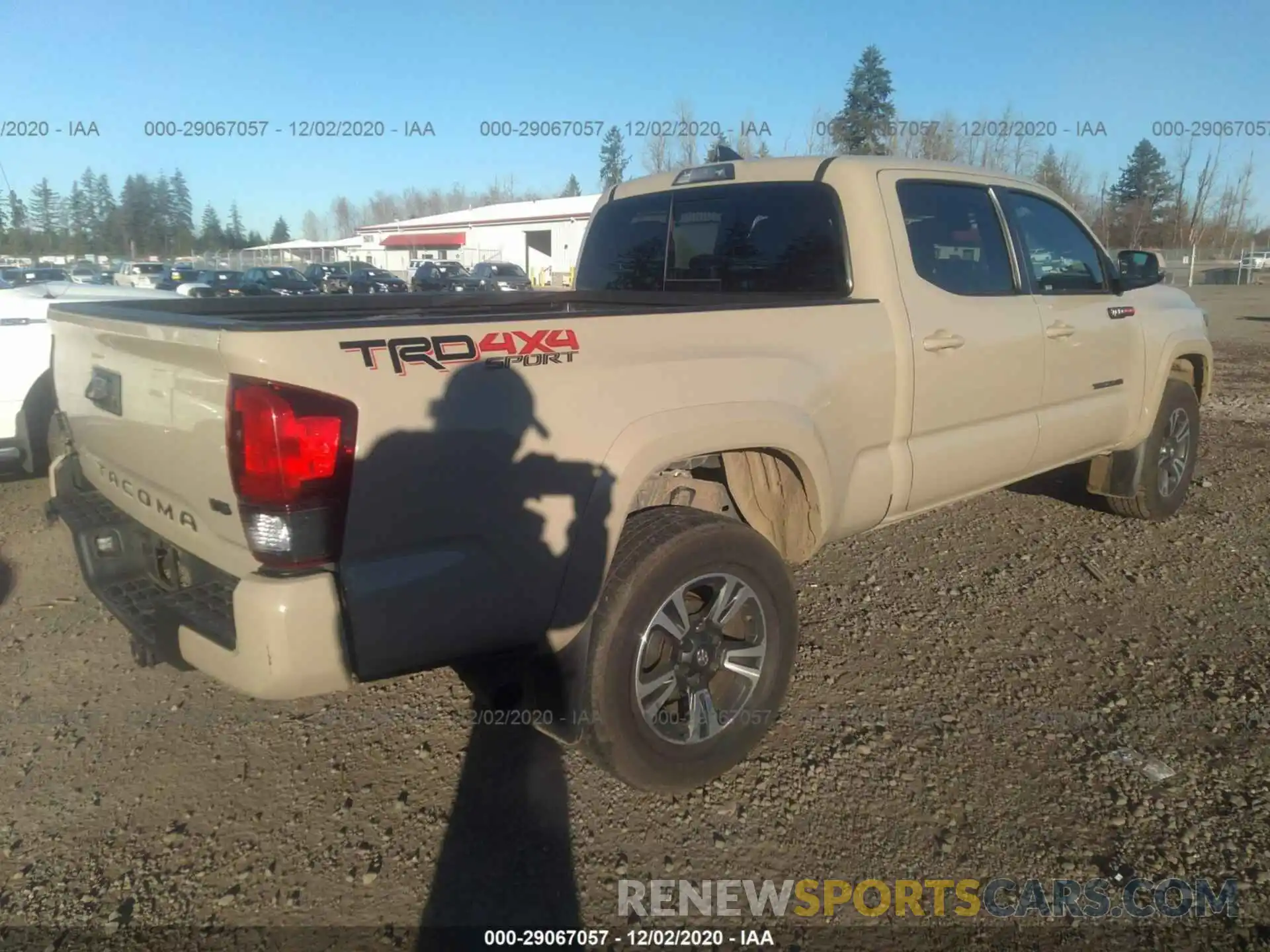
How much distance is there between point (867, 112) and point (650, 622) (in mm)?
50718

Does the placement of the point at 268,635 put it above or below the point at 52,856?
above

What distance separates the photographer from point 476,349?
2.29 m

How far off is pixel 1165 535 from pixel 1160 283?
1.48m

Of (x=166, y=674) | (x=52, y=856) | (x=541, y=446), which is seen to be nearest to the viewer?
(x=541, y=446)

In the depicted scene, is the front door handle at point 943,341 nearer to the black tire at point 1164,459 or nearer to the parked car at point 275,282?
the black tire at point 1164,459

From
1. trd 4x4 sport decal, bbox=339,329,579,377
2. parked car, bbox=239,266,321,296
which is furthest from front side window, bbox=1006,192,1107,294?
parked car, bbox=239,266,321,296

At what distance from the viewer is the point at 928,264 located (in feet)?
12.4

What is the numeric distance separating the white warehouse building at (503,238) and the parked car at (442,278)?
20.8ft

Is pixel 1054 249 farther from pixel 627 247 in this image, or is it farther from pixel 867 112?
pixel 867 112

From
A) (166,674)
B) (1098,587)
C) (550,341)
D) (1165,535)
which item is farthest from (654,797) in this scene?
(1165,535)

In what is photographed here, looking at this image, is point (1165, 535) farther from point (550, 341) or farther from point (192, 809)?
point (192, 809)

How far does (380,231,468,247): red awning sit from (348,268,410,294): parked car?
1455 centimetres

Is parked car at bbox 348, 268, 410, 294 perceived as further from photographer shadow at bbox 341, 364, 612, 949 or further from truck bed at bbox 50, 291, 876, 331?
photographer shadow at bbox 341, 364, 612, 949

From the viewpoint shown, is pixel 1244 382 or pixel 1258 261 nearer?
pixel 1244 382
